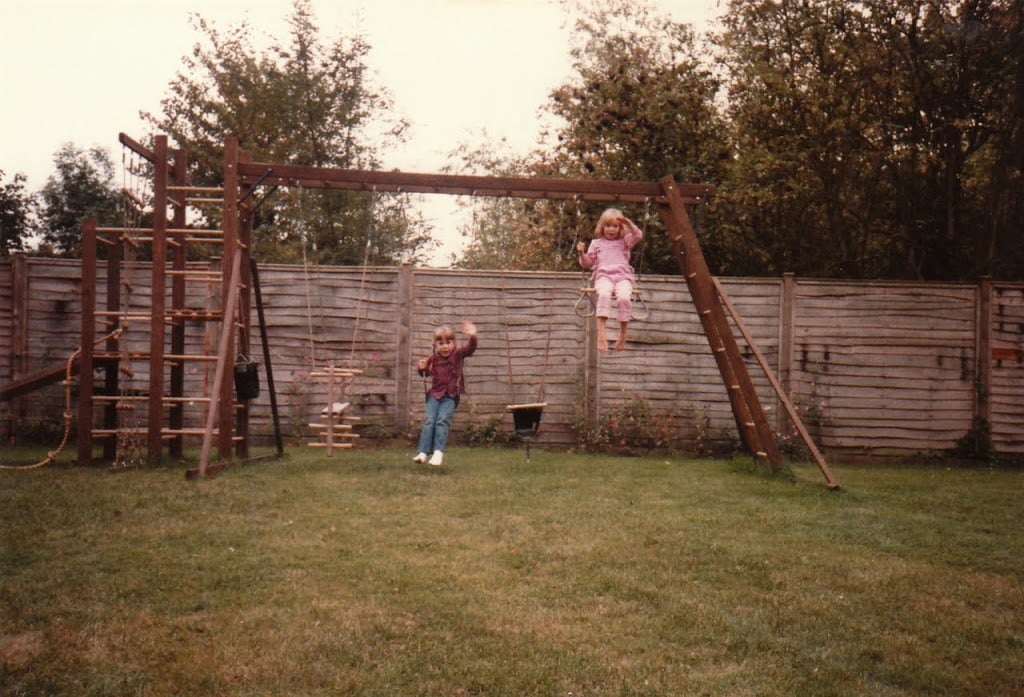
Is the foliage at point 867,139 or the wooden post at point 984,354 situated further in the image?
the foliage at point 867,139

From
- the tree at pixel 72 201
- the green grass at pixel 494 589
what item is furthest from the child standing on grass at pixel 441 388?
the tree at pixel 72 201

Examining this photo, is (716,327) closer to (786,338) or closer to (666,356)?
(666,356)

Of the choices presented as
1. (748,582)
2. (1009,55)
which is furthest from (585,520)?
(1009,55)

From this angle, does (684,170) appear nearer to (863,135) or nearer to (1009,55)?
(863,135)

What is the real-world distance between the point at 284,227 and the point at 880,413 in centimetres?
Result: 1505

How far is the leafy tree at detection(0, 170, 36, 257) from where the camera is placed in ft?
30.9

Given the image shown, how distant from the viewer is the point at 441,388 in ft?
29.5

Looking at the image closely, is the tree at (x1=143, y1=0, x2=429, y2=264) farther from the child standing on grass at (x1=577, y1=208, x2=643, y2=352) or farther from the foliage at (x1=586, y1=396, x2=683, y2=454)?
the child standing on grass at (x1=577, y1=208, x2=643, y2=352)

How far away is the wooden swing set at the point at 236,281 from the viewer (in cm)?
814

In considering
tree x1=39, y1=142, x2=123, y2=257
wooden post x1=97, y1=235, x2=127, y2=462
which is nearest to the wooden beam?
wooden post x1=97, y1=235, x2=127, y2=462

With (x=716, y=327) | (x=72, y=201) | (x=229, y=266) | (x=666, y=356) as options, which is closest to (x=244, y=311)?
(x=229, y=266)

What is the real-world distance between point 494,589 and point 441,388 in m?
4.55

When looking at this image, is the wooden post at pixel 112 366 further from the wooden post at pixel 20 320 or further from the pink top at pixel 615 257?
the pink top at pixel 615 257

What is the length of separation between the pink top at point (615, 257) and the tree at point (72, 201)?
1431 centimetres
